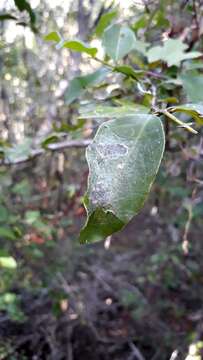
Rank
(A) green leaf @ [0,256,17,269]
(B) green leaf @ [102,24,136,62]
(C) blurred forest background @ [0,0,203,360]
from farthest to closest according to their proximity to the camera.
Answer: (C) blurred forest background @ [0,0,203,360]
(A) green leaf @ [0,256,17,269]
(B) green leaf @ [102,24,136,62]

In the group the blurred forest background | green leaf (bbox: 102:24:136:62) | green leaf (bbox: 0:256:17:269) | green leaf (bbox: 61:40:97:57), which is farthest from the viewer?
the blurred forest background

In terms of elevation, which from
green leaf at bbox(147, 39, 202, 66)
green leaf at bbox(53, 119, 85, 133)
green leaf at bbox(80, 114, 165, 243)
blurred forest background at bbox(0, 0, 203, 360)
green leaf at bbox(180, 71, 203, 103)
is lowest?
blurred forest background at bbox(0, 0, 203, 360)

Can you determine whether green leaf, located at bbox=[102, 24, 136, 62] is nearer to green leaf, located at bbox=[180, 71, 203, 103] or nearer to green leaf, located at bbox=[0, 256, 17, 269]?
green leaf, located at bbox=[180, 71, 203, 103]

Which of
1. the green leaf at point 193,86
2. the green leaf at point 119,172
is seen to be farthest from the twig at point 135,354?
the green leaf at point 119,172

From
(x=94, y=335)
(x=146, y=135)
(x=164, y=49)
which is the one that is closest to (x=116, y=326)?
(x=94, y=335)

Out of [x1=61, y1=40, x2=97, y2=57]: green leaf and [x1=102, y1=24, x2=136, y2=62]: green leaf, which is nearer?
[x1=61, y1=40, x2=97, y2=57]: green leaf

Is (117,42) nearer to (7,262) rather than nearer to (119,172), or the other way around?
(119,172)

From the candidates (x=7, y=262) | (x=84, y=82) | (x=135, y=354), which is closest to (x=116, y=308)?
(x=135, y=354)

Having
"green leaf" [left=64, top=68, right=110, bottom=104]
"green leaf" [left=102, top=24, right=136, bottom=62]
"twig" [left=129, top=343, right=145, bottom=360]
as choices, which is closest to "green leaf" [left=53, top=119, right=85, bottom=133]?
"green leaf" [left=64, top=68, right=110, bottom=104]
